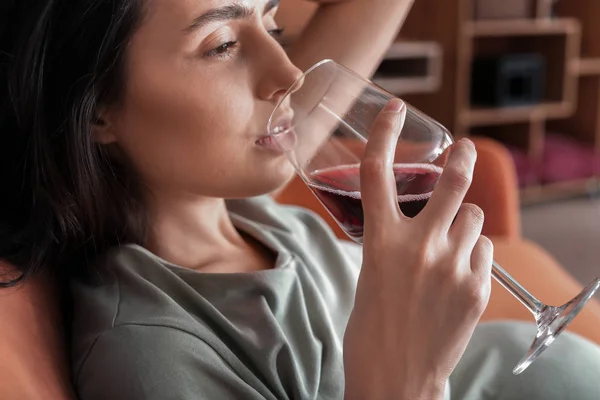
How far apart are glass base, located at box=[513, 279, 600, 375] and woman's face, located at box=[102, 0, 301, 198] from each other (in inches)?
13.1

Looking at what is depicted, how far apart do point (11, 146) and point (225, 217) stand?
0.98 feet

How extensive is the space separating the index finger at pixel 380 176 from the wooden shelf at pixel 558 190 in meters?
3.19

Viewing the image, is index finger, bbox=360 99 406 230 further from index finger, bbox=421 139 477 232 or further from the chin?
the chin

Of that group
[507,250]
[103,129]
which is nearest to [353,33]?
[103,129]

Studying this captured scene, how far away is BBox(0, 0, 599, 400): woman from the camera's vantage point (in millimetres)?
603

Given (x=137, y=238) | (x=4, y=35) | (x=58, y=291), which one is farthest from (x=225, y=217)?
(x=4, y=35)

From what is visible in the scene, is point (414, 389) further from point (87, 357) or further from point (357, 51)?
point (357, 51)

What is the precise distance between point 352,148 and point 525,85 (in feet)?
10.3

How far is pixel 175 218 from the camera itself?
88 centimetres

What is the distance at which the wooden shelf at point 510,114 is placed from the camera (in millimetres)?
3512

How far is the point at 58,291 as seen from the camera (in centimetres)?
85

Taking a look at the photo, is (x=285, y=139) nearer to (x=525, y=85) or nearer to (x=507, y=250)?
(x=507, y=250)

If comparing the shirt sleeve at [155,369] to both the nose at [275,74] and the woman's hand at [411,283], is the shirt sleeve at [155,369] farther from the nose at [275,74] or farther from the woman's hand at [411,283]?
the nose at [275,74]

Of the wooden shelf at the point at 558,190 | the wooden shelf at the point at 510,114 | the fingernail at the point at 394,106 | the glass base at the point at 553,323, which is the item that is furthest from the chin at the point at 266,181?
the wooden shelf at the point at 558,190
